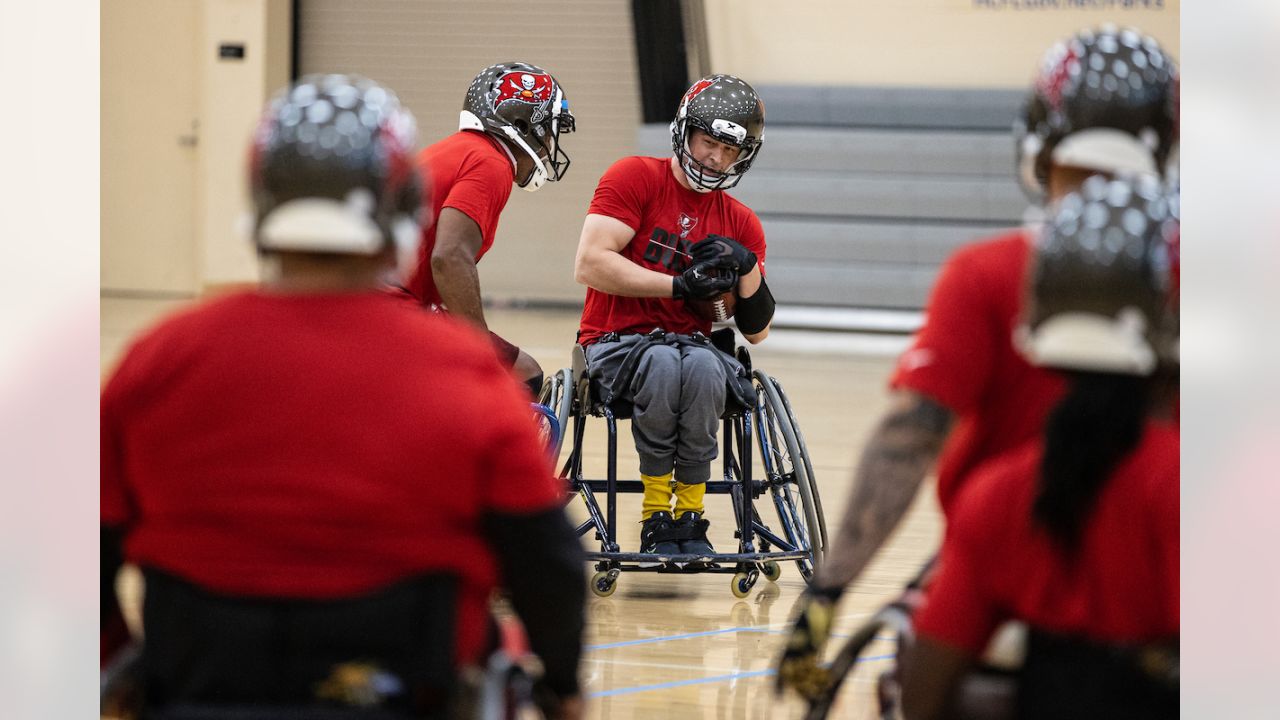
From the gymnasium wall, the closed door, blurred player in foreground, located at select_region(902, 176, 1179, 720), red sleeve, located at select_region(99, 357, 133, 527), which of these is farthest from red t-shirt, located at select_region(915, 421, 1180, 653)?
the gymnasium wall

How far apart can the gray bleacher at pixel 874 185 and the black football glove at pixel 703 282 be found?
24.3ft

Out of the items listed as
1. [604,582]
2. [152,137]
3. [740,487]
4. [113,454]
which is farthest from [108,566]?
[152,137]

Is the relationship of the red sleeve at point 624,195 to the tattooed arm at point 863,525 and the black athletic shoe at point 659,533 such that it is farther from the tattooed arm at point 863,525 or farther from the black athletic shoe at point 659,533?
the tattooed arm at point 863,525

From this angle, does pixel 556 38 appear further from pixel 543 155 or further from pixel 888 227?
pixel 543 155

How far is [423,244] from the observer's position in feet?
13.5

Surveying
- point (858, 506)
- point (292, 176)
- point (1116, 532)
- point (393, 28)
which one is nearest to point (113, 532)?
point (292, 176)

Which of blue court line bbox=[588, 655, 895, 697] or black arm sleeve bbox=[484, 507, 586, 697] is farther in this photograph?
blue court line bbox=[588, 655, 895, 697]

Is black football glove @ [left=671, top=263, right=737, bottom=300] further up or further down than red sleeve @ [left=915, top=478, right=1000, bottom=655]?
further up

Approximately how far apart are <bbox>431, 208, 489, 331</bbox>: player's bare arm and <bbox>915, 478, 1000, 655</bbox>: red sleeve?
2.50m

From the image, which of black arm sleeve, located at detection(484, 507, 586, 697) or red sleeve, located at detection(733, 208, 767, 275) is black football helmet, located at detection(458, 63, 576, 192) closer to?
red sleeve, located at detection(733, 208, 767, 275)

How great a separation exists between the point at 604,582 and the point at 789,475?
0.65 m

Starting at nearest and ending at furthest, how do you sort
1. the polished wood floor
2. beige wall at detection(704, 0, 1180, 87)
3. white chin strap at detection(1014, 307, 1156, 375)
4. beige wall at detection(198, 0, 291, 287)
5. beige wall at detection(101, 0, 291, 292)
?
white chin strap at detection(1014, 307, 1156, 375) → the polished wood floor → beige wall at detection(101, 0, 291, 292) → beige wall at detection(704, 0, 1180, 87) → beige wall at detection(198, 0, 291, 287)

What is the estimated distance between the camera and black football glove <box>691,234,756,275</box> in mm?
4480

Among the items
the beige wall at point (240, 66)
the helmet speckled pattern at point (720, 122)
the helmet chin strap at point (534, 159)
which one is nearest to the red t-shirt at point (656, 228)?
the helmet speckled pattern at point (720, 122)
